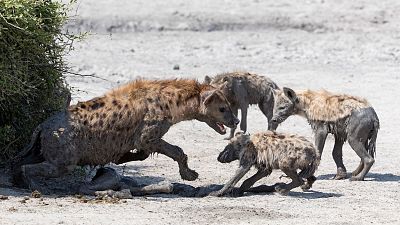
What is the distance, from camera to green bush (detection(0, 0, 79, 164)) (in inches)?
418

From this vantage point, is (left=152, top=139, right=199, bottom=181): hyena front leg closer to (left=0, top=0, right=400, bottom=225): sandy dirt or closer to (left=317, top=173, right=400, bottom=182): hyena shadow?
(left=0, top=0, right=400, bottom=225): sandy dirt

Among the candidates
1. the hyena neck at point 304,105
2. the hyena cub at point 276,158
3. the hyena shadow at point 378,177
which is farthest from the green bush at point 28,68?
the hyena shadow at point 378,177

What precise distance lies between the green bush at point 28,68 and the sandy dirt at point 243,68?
860 mm

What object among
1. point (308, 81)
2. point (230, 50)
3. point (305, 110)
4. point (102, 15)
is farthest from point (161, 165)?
point (102, 15)

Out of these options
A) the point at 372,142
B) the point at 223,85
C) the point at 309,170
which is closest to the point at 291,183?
the point at 309,170

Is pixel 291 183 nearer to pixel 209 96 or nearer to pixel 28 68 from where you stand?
pixel 209 96

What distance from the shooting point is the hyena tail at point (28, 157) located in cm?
1070

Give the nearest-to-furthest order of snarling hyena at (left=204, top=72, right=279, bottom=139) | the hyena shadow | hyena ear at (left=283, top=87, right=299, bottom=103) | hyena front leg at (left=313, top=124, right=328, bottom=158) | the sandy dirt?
the sandy dirt → the hyena shadow → hyena front leg at (left=313, top=124, right=328, bottom=158) → hyena ear at (left=283, top=87, right=299, bottom=103) → snarling hyena at (left=204, top=72, right=279, bottom=139)

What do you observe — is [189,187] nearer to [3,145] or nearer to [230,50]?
[3,145]

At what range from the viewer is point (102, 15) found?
24.2m

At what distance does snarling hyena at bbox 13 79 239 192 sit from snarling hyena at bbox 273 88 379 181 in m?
1.79

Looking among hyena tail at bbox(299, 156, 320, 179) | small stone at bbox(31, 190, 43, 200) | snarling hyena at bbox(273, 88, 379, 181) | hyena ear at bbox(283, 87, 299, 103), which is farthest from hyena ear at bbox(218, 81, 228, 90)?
small stone at bbox(31, 190, 43, 200)

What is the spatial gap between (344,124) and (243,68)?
787cm

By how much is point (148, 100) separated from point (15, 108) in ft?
4.49
